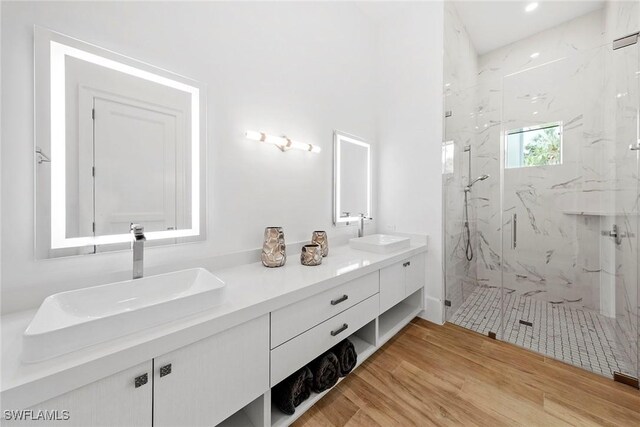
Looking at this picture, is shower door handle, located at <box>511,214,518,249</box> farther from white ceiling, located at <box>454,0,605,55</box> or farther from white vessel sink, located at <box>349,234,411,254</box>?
white ceiling, located at <box>454,0,605,55</box>

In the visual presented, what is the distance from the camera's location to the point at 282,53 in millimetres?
1817

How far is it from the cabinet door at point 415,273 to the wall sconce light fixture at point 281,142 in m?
1.26

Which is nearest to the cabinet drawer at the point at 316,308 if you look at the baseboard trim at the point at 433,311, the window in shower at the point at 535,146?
the baseboard trim at the point at 433,311

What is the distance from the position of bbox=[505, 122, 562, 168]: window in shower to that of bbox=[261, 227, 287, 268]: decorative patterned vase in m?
2.47

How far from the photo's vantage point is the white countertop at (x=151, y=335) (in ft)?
2.00

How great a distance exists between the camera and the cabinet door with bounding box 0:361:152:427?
64cm

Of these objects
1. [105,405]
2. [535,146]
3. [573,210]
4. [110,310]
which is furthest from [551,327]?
[110,310]

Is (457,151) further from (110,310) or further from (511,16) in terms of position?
(110,310)

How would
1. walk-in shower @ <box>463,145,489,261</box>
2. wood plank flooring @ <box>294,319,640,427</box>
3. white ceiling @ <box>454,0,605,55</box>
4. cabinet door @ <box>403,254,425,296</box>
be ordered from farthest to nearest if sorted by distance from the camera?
walk-in shower @ <box>463,145,489,261</box>
white ceiling @ <box>454,0,605,55</box>
cabinet door @ <box>403,254,425,296</box>
wood plank flooring @ <box>294,319,640,427</box>

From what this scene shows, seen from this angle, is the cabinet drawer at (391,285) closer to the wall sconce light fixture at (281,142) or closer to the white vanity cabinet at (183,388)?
the white vanity cabinet at (183,388)

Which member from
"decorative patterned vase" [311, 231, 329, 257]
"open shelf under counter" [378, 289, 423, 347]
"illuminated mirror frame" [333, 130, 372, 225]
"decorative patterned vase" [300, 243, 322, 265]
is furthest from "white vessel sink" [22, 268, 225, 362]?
"open shelf under counter" [378, 289, 423, 347]

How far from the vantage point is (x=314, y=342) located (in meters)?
1.30

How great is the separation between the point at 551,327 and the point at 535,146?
1683 mm

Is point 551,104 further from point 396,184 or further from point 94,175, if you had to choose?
point 94,175
